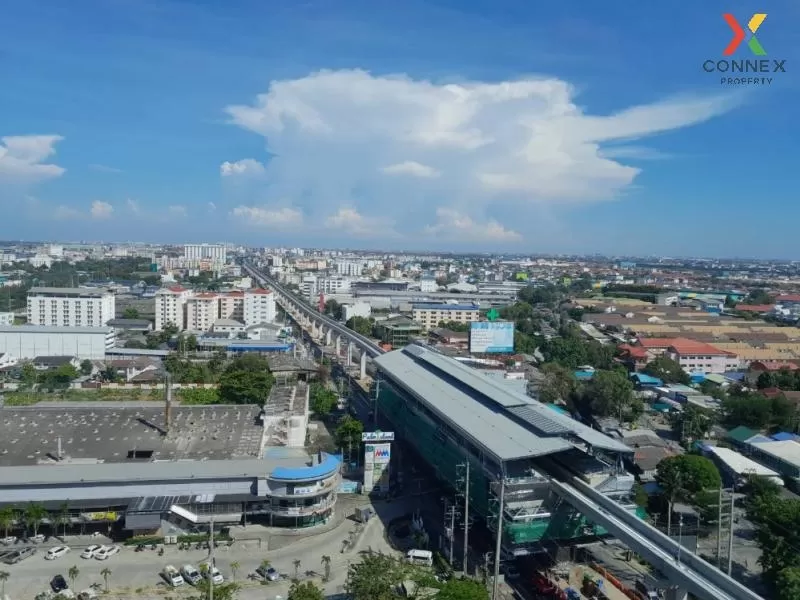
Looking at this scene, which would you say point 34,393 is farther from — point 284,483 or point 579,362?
point 579,362

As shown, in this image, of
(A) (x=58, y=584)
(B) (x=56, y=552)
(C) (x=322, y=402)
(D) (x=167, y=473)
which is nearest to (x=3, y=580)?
(A) (x=58, y=584)

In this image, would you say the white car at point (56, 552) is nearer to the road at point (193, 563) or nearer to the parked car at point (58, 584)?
the road at point (193, 563)

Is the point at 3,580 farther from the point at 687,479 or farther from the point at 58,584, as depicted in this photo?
the point at 687,479

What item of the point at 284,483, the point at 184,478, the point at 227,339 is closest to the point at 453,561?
the point at 284,483

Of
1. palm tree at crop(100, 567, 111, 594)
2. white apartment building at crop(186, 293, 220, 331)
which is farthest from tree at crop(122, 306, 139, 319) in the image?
palm tree at crop(100, 567, 111, 594)

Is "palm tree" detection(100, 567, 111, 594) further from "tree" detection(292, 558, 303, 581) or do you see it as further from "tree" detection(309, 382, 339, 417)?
"tree" detection(309, 382, 339, 417)

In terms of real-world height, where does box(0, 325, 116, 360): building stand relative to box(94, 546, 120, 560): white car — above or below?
above

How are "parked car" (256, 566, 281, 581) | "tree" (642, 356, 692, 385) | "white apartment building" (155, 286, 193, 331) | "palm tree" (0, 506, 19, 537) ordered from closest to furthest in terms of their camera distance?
"parked car" (256, 566, 281, 581) → "palm tree" (0, 506, 19, 537) → "tree" (642, 356, 692, 385) → "white apartment building" (155, 286, 193, 331)
